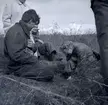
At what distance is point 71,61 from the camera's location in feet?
21.5

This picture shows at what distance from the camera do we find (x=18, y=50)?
5652 mm

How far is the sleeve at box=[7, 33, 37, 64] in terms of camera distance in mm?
5652

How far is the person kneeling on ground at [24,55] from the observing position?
5.69 meters

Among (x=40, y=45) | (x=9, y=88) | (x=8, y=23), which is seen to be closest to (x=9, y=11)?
(x=8, y=23)

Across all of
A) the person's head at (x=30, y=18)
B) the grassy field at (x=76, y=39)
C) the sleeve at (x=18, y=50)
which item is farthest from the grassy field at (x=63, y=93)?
the grassy field at (x=76, y=39)

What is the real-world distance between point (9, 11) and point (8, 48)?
4.92 ft

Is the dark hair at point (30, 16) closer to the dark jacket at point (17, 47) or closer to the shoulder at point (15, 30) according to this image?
the dark jacket at point (17, 47)

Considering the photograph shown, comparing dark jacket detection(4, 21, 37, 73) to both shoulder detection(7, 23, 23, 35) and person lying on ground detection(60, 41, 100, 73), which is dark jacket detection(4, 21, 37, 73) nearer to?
shoulder detection(7, 23, 23, 35)

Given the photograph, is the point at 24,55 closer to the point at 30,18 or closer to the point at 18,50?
the point at 18,50

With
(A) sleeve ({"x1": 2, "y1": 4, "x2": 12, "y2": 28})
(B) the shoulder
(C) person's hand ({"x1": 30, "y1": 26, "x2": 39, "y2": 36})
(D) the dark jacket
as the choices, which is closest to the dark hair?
(D) the dark jacket

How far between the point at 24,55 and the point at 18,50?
158mm

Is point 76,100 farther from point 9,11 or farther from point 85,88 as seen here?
point 9,11

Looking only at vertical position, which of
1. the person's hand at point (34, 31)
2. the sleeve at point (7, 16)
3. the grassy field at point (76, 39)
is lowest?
the grassy field at point (76, 39)

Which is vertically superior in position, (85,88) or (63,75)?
(85,88)
